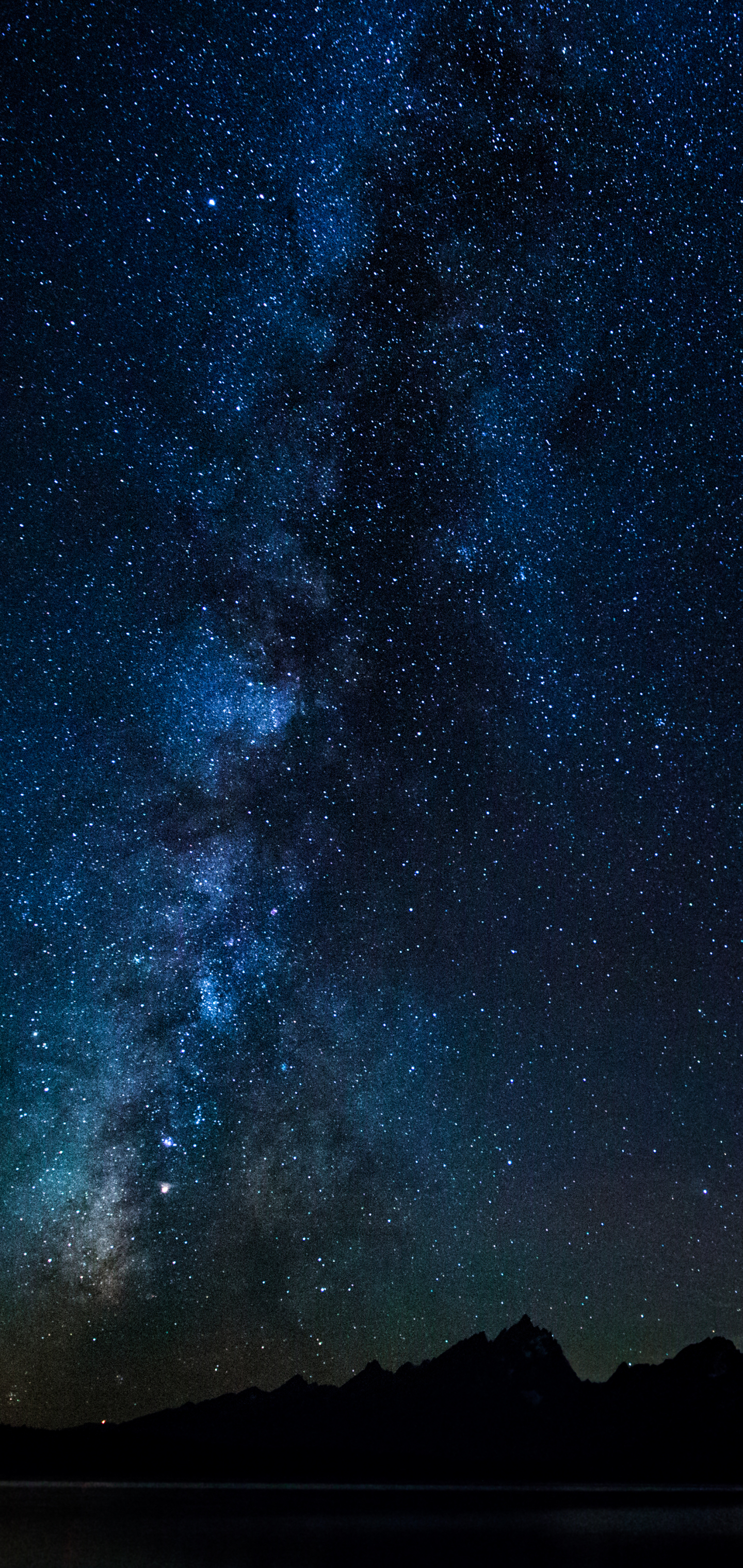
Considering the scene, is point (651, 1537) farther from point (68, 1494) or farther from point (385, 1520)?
point (68, 1494)

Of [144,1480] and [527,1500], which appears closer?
[527,1500]

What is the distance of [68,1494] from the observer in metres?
85.1

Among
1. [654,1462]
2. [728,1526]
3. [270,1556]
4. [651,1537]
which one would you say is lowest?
[654,1462]

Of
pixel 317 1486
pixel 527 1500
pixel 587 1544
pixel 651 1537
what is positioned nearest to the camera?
pixel 587 1544

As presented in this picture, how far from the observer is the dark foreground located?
28.0m

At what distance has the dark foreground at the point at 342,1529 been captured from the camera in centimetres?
2805

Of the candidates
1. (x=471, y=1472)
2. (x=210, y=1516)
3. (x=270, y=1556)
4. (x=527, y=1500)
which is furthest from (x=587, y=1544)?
(x=471, y=1472)

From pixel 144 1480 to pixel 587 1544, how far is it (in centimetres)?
11823

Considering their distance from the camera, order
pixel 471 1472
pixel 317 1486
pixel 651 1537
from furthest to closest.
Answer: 1. pixel 471 1472
2. pixel 317 1486
3. pixel 651 1537

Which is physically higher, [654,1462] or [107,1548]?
[107,1548]

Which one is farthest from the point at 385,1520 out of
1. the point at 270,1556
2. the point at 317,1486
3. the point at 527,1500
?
the point at 317,1486

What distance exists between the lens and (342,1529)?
156 feet

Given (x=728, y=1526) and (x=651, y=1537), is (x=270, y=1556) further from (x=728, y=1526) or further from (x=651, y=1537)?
(x=728, y=1526)

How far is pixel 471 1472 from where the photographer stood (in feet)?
580
